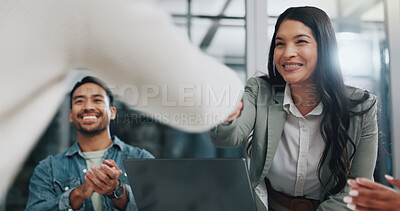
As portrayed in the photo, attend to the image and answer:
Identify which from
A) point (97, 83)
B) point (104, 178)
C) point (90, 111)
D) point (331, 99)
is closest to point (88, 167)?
point (104, 178)

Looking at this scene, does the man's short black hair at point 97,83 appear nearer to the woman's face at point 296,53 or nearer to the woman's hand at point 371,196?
the woman's face at point 296,53

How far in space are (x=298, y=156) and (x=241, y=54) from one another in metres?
0.50

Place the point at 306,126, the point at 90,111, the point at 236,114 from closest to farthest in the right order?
1. the point at 236,114
2. the point at 306,126
3. the point at 90,111

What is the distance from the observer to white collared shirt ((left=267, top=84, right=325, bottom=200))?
1.44 metres

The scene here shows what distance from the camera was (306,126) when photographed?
58.0 inches

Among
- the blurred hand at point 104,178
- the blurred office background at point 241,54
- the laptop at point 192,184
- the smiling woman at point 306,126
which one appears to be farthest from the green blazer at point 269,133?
the blurred hand at point 104,178

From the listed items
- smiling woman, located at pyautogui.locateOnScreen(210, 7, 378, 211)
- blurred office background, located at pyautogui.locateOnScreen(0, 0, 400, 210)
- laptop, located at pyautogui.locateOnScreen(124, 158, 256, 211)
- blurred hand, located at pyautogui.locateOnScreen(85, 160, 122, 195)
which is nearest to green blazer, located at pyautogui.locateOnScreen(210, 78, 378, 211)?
smiling woman, located at pyautogui.locateOnScreen(210, 7, 378, 211)

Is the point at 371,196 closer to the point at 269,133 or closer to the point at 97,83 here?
the point at 269,133

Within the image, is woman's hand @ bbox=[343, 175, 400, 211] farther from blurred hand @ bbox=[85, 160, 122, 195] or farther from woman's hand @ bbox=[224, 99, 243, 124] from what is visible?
blurred hand @ bbox=[85, 160, 122, 195]

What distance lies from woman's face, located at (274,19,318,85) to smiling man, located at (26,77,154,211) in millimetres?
669

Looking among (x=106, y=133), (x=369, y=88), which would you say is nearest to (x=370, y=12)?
(x=369, y=88)

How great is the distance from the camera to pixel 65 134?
159 cm

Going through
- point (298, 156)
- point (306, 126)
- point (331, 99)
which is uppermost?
point (331, 99)

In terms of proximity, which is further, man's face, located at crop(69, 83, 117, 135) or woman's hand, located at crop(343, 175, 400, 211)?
man's face, located at crop(69, 83, 117, 135)
